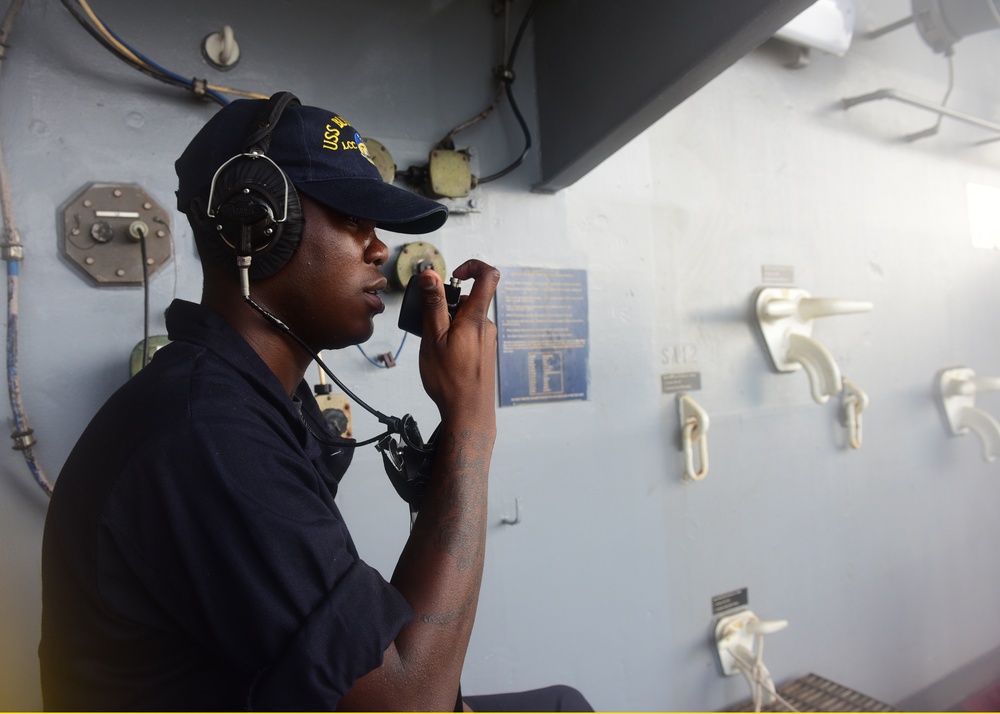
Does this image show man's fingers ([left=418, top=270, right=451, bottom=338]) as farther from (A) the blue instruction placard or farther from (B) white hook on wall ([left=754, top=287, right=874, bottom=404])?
(B) white hook on wall ([left=754, top=287, right=874, bottom=404])

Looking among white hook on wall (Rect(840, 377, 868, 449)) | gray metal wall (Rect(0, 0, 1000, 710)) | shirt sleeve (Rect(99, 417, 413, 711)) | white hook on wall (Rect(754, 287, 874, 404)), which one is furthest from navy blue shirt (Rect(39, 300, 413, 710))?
white hook on wall (Rect(840, 377, 868, 449))

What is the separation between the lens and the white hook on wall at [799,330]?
1.58 meters

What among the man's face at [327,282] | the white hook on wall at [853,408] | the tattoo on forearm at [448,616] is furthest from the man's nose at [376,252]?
the white hook on wall at [853,408]

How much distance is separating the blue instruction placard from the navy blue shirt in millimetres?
733

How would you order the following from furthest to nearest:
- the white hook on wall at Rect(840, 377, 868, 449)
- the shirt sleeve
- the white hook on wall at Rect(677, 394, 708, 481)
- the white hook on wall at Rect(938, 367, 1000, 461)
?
1. the white hook on wall at Rect(938, 367, 1000, 461)
2. the white hook on wall at Rect(840, 377, 868, 449)
3. the white hook on wall at Rect(677, 394, 708, 481)
4. the shirt sleeve

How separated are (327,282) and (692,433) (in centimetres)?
111

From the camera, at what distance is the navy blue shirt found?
1.57 ft

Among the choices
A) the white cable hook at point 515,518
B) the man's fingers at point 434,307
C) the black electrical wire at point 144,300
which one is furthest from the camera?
the white cable hook at point 515,518

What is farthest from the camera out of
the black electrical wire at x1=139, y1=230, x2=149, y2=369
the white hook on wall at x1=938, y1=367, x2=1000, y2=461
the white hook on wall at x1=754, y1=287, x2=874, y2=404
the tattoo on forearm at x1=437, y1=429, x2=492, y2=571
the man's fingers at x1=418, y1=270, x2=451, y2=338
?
the white hook on wall at x1=938, y1=367, x2=1000, y2=461

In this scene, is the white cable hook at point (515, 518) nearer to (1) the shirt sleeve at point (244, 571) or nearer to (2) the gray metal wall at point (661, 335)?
(2) the gray metal wall at point (661, 335)

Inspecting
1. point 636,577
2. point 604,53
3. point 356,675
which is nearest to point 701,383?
point 636,577

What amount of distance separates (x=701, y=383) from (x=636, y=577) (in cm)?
53

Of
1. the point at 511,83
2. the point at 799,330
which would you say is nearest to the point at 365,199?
the point at 511,83

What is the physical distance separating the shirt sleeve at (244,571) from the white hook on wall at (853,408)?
168 centimetres
